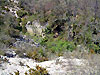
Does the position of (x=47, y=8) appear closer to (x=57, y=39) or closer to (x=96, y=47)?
(x=57, y=39)

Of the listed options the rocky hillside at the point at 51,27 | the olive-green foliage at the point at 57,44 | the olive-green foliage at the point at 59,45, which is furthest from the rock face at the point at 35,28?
the olive-green foliage at the point at 59,45

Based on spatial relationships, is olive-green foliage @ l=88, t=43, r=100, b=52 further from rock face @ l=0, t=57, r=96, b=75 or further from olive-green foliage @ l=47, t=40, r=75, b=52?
rock face @ l=0, t=57, r=96, b=75

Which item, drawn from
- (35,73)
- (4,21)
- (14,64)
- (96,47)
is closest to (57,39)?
(96,47)

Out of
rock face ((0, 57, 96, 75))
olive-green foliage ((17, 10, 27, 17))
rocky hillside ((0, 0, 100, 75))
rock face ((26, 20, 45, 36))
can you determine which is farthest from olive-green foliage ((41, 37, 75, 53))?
olive-green foliage ((17, 10, 27, 17))

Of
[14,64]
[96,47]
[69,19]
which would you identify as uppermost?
[69,19]

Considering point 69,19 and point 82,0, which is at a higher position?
point 82,0

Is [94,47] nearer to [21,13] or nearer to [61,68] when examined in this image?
[61,68]

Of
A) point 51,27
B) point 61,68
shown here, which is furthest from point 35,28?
point 61,68

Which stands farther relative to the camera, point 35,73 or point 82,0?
point 82,0
